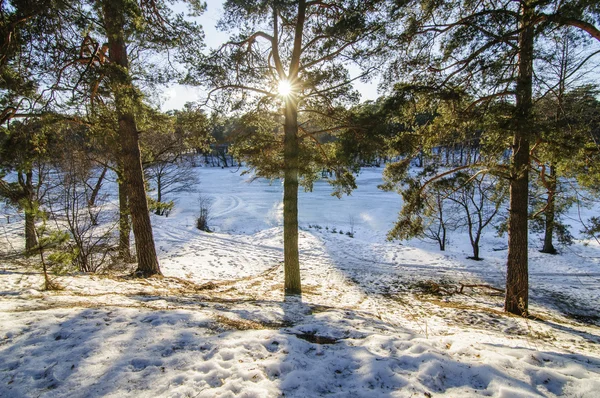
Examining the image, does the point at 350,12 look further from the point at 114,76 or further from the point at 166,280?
the point at 166,280

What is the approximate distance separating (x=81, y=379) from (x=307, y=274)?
8.75 meters

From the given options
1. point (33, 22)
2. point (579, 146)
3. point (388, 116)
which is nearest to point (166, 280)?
point (33, 22)

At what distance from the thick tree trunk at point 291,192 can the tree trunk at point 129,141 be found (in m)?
3.37

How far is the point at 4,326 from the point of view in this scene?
282 centimetres

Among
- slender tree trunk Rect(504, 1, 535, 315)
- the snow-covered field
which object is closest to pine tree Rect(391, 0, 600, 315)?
slender tree trunk Rect(504, 1, 535, 315)

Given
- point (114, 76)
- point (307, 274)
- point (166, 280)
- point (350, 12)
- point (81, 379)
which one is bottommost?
point (307, 274)

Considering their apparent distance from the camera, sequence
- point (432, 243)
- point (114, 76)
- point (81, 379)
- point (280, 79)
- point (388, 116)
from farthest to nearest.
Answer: point (432, 243), point (280, 79), point (388, 116), point (114, 76), point (81, 379)

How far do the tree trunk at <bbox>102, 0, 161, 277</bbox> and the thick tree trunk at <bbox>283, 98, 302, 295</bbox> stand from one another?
11.1 feet

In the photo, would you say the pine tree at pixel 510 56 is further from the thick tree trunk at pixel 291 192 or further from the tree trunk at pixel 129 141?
the tree trunk at pixel 129 141

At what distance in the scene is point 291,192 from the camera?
7004 mm

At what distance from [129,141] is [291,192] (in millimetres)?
4168

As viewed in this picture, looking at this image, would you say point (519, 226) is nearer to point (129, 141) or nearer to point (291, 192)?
point (291, 192)

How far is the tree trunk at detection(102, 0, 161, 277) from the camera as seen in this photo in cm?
499

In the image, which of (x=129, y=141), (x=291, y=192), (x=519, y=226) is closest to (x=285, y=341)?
(x=291, y=192)
